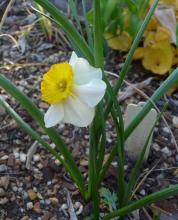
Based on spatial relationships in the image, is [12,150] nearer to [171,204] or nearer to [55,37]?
[171,204]

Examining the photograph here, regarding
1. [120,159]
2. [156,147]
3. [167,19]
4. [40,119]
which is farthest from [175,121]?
[40,119]

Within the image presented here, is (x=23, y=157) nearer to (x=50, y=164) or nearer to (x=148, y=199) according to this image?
(x=50, y=164)

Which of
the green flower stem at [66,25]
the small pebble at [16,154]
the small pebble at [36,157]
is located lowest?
the small pebble at [36,157]

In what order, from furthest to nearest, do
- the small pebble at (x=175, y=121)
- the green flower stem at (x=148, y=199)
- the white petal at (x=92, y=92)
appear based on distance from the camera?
the small pebble at (x=175, y=121)
the green flower stem at (x=148, y=199)
the white petal at (x=92, y=92)

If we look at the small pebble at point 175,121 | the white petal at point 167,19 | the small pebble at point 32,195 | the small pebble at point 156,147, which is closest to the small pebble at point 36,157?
the small pebble at point 32,195

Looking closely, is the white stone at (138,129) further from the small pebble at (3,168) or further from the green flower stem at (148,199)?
the small pebble at (3,168)

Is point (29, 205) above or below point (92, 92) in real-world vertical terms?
below
